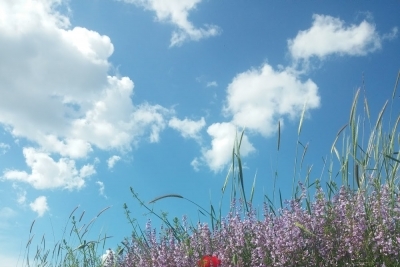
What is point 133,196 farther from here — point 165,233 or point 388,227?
point 388,227

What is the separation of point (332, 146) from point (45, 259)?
3598mm

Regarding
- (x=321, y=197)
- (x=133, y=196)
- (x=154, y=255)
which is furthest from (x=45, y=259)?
(x=321, y=197)

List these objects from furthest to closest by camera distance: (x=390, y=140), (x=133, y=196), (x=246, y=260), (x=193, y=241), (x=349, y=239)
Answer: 1. (x=133, y=196)
2. (x=390, y=140)
3. (x=193, y=241)
4. (x=246, y=260)
5. (x=349, y=239)

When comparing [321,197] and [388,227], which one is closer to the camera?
[388,227]

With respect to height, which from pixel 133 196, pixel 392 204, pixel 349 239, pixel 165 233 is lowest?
pixel 349 239

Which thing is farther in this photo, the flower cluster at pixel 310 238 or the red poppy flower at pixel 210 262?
the red poppy flower at pixel 210 262

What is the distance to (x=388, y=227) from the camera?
9.59ft

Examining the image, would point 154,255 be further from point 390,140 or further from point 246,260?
point 390,140

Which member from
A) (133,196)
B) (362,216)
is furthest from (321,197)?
(133,196)

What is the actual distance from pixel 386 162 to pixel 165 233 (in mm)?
1773

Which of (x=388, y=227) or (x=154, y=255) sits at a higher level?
(x=154, y=255)

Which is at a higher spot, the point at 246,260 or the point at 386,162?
the point at 386,162

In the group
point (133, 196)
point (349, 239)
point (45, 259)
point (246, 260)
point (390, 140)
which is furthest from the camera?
point (45, 259)

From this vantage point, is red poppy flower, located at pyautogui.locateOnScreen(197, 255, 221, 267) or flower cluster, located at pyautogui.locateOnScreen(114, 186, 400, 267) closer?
flower cluster, located at pyautogui.locateOnScreen(114, 186, 400, 267)
